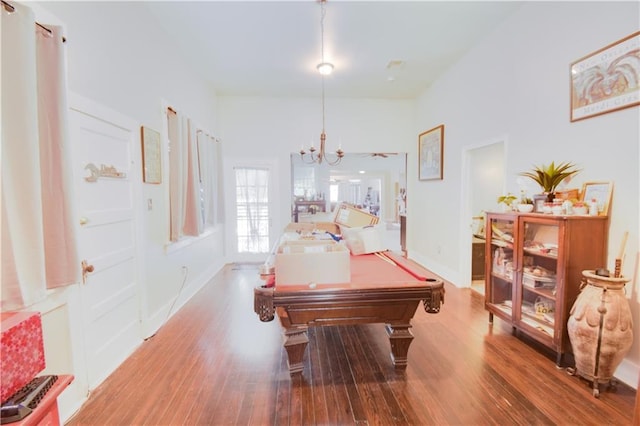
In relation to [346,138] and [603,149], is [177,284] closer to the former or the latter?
[346,138]

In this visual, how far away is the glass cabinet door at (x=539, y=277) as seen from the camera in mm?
2361

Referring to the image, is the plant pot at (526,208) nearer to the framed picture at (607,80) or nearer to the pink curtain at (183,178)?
the framed picture at (607,80)

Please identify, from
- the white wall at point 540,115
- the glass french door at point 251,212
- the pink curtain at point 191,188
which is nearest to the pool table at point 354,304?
the white wall at point 540,115

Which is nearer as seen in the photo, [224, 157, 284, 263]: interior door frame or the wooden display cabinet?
the wooden display cabinet

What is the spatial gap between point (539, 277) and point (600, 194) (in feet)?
2.59

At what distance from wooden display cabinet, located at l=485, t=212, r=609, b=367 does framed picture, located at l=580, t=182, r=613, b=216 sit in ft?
0.31

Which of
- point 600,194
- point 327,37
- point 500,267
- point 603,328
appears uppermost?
point 327,37

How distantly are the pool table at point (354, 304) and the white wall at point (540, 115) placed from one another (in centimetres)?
153

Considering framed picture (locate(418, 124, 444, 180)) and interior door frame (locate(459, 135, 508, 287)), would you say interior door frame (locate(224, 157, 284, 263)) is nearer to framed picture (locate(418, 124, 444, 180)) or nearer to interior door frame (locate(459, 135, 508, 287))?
framed picture (locate(418, 124, 444, 180))

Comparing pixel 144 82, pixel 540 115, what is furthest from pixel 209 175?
pixel 540 115

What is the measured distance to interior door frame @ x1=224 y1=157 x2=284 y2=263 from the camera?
18.1 ft

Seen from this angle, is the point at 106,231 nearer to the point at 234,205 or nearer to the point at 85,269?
the point at 85,269

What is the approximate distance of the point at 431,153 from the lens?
5016 millimetres

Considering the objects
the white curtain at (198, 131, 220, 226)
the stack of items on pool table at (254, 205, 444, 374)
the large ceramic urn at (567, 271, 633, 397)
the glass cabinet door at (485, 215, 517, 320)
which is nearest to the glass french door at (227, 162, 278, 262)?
the white curtain at (198, 131, 220, 226)
